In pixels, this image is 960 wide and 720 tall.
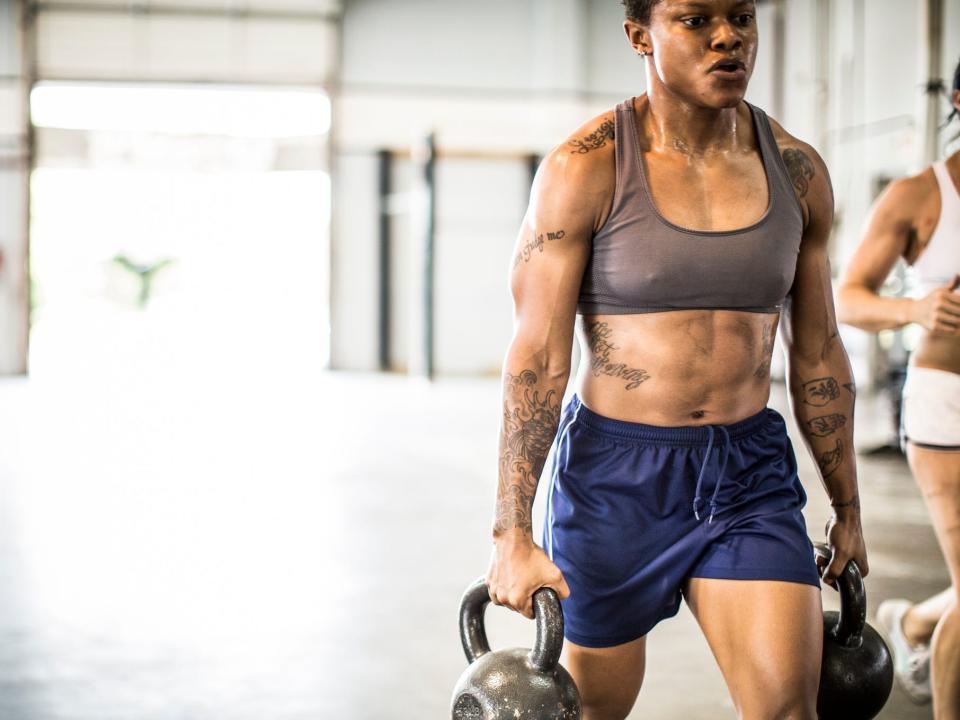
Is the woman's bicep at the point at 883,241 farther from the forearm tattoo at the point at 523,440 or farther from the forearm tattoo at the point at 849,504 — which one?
the forearm tattoo at the point at 523,440

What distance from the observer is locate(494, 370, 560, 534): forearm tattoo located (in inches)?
67.9

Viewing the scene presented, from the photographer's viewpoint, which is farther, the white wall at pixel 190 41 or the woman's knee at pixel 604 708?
the white wall at pixel 190 41

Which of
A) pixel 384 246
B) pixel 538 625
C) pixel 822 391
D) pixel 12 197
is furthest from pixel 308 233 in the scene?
pixel 538 625

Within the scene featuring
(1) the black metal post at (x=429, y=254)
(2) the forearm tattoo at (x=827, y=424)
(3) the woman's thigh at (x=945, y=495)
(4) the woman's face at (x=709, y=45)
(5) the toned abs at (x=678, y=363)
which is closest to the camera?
(4) the woman's face at (x=709, y=45)

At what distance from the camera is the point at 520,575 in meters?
1.64

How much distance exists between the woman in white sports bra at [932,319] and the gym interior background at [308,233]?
2687mm

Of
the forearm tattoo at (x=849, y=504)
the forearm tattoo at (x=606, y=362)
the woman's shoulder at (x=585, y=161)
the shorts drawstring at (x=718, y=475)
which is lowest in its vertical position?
the forearm tattoo at (x=849, y=504)

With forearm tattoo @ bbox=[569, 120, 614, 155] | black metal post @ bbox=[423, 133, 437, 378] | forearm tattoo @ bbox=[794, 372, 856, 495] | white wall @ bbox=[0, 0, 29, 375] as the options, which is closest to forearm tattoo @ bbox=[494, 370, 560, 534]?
forearm tattoo @ bbox=[569, 120, 614, 155]

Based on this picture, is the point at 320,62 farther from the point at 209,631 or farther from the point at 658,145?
the point at 658,145

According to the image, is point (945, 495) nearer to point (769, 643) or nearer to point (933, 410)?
point (933, 410)

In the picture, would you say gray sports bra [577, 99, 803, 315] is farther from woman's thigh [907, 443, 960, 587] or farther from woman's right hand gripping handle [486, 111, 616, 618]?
woman's thigh [907, 443, 960, 587]

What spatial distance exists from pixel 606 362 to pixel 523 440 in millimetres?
184

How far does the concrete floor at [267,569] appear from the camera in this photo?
3070 millimetres

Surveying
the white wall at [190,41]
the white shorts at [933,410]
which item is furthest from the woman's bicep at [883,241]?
the white wall at [190,41]
